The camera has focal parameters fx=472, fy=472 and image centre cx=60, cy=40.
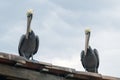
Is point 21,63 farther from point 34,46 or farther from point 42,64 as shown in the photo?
point 34,46

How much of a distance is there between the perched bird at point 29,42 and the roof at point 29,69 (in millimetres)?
6840

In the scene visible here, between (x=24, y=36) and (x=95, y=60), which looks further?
(x=95, y=60)

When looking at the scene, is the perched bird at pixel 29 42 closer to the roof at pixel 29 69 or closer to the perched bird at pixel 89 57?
the perched bird at pixel 89 57

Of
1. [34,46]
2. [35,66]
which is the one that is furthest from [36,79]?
[34,46]

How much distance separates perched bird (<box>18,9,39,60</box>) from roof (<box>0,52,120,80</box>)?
684cm

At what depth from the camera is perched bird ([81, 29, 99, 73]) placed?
57.5 feet

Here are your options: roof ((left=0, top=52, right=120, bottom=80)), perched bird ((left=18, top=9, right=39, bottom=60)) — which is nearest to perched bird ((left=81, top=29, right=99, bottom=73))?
perched bird ((left=18, top=9, right=39, bottom=60))

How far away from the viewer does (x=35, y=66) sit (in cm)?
903

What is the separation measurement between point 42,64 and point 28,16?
7891mm

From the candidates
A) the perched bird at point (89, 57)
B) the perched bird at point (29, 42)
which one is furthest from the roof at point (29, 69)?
the perched bird at point (89, 57)

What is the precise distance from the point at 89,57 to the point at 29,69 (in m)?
9.13

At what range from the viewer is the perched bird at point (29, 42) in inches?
642

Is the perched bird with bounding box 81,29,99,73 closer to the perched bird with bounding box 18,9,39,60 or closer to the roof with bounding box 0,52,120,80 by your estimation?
the perched bird with bounding box 18,9,39,60

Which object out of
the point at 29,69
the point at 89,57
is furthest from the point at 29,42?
the point at 29,69
